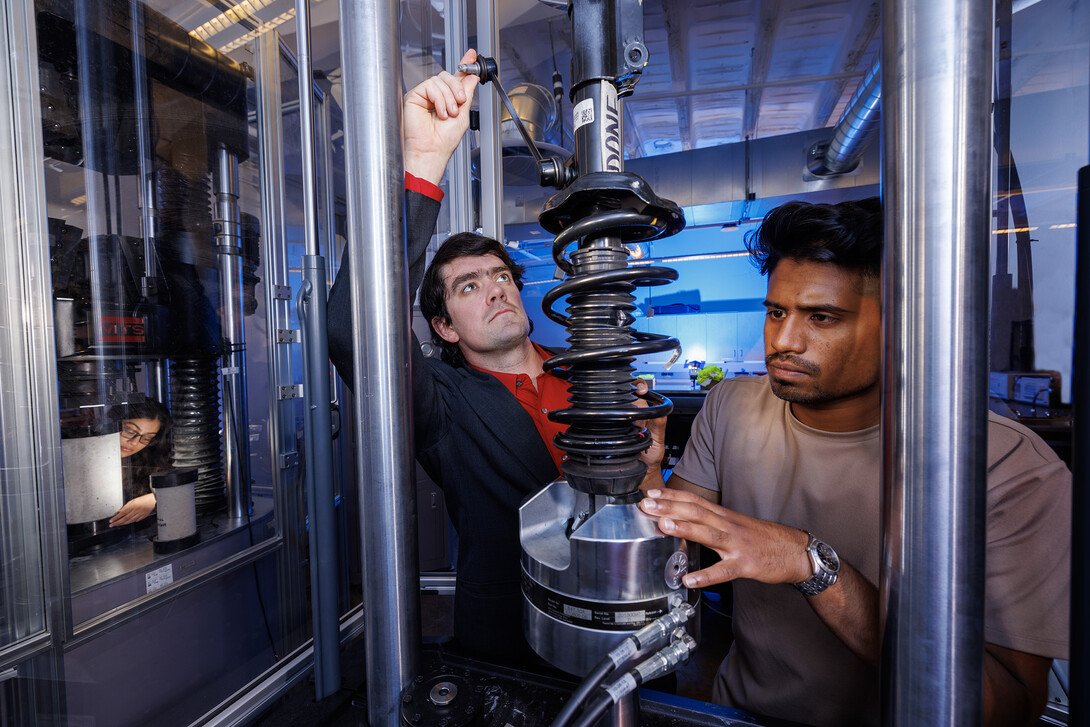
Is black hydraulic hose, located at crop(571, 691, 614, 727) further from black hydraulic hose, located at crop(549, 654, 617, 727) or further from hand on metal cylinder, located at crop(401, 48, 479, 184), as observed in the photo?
hand on metal cylinder, located at crop(401, 48, 479, 184)

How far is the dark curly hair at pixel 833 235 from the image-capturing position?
3.00ft

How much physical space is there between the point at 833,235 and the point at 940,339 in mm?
758

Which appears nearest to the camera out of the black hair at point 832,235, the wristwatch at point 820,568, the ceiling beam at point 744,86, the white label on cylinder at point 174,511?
the wristwatch at point 820,568

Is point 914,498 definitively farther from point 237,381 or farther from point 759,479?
point 237,381

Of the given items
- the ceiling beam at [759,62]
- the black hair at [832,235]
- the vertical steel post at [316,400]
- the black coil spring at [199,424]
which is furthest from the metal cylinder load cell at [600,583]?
the ceiling beam at [759,62]

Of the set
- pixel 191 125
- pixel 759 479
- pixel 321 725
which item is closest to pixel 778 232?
pixel 759 479

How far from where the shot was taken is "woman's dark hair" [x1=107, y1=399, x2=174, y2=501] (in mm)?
1262

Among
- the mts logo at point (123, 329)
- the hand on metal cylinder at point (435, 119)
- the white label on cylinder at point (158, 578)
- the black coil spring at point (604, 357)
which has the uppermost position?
the hand on metal cylinder at point (435, 119)

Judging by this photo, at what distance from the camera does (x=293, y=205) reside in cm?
269

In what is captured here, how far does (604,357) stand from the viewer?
1.38 ft

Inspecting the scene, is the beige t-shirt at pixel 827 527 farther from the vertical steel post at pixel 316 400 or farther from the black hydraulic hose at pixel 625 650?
the vertical steel post at pixel 316 400

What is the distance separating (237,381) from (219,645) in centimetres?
86

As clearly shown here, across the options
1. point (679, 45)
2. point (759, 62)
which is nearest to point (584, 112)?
point (679, 45)

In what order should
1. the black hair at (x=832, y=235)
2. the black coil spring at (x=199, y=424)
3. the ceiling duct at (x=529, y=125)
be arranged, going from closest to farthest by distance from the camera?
1. the black hair at (x=832, y=235)
2. the black coil spring at (x=199, y=424)
3. the ceiling duct at (x=529, y=125)
